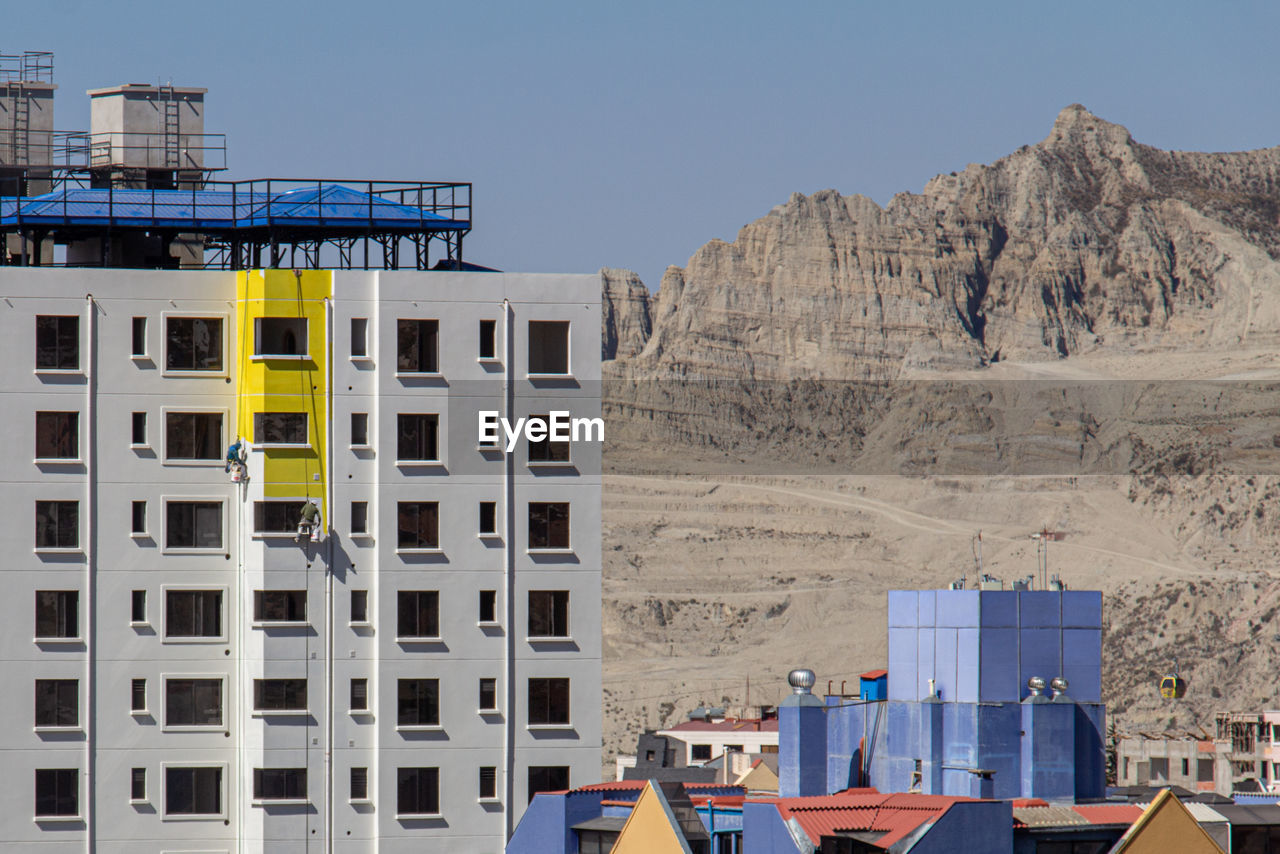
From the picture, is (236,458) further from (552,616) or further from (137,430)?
(552,616)

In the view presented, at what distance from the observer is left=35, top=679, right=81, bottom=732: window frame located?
187ft

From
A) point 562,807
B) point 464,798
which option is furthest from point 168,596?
point 562,807

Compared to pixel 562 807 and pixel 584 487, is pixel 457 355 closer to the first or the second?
pixel 584 487

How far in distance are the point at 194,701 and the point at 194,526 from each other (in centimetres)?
478

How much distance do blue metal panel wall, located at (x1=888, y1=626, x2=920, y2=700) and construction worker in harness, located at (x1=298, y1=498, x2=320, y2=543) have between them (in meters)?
15.9

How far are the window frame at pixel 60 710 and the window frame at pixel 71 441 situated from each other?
5883 mm

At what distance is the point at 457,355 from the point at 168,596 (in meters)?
10.3

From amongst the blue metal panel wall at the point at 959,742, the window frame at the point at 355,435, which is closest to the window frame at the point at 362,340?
the window frame at the point at 355,435

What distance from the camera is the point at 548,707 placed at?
5934 cm

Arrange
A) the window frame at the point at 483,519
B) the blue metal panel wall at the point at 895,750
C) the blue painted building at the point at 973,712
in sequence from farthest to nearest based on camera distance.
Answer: the window frame at the point at 483,519 < the blue metal panel wall at the point at 895,750 < the blue painted building at the point at 973,712

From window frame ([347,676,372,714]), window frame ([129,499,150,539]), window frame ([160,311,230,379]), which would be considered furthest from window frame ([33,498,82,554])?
window frame ([347,676,372,714])

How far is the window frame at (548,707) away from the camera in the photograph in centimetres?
5922

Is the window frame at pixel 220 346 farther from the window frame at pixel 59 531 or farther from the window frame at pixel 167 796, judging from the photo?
the window frame at pixel 167 796

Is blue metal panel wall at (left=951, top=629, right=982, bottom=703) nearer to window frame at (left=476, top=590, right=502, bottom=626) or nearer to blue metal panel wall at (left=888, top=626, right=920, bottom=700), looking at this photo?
blue metal panel wall at (left=888, top=626, right=920, bottom=700)
